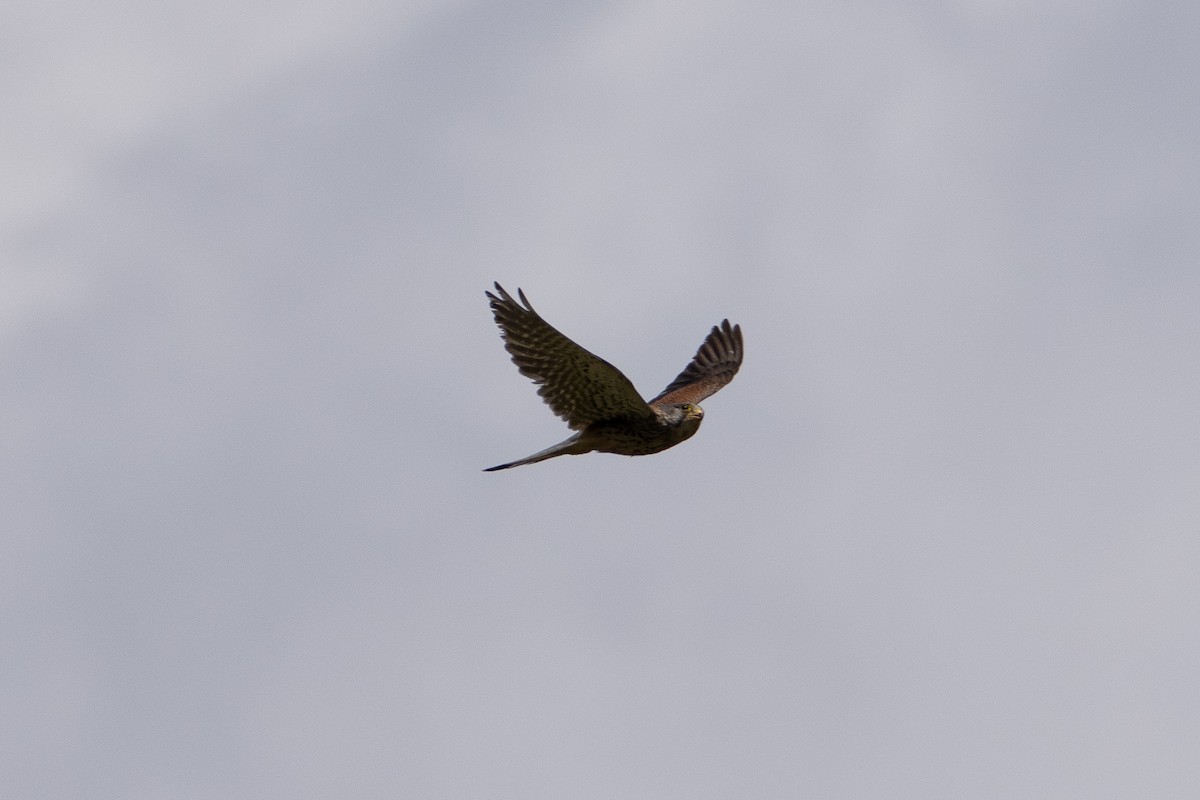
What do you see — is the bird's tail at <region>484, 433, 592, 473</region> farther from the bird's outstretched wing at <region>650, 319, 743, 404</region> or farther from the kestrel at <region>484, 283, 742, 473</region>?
the bird's outstretched wing at <region>650, 319, 743, 404</region>

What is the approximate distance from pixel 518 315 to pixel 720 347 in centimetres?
682

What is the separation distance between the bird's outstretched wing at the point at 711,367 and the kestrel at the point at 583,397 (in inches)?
122

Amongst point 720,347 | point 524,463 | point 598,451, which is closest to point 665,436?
point 598,451

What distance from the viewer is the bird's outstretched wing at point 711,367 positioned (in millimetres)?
20547

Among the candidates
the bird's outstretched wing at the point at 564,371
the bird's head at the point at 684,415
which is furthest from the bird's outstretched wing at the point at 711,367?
the bird's outstretched wing at the point at 564,371

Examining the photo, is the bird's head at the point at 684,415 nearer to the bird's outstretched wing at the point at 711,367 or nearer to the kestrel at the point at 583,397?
the kestrel at the point at 583,397

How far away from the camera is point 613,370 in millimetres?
15516

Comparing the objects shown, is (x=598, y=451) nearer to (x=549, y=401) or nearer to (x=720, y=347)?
(x=549, y=401)

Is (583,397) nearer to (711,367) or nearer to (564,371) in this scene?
(564,371)

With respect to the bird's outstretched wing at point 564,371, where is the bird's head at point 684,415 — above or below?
below

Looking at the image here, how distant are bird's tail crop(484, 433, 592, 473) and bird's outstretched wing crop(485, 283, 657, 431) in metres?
0.17

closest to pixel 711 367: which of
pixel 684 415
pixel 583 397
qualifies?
pixel 684 415

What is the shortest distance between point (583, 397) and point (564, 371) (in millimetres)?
459

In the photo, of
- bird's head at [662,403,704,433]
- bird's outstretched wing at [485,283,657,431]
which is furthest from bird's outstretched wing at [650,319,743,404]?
bird's outstretched wing at [485,283,657,431]
